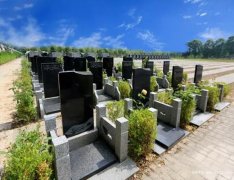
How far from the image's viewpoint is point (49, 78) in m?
7.95

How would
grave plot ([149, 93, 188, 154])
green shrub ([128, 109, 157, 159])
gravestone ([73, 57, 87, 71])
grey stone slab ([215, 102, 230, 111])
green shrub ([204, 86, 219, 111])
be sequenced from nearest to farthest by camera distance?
1. green shrub ([128, 109, 157, 159])
2. grave plot ([149, 93, 188, 154])
3. green shrub ([204, 86, 219, 111])
4. grey stone slab ([215, 102, 230, 111])
5. gravestone ([73, 57, 87, 71])

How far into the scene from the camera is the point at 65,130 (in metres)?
4.36

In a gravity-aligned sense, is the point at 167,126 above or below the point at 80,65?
below

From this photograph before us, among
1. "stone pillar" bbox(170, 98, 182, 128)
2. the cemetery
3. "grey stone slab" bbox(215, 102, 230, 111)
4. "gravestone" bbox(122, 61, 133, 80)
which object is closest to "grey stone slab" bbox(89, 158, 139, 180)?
the cemetery

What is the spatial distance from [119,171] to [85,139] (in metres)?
1.17

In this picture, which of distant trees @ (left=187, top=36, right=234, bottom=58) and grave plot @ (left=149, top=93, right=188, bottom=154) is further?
distant trees @ (left=187, top=36, right=234, bottom=58)

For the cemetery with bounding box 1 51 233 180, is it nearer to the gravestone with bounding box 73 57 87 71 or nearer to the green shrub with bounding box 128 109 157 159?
the green shrub with bounding box 128 109 157 159

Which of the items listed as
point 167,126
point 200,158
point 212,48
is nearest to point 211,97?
point 167,126

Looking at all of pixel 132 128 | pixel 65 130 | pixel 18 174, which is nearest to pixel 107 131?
pixel 132 128

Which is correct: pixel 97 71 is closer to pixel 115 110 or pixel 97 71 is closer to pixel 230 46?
pixel 115 110

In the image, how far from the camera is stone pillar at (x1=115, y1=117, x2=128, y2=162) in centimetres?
351

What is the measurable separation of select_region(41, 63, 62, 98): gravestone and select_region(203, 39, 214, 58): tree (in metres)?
93.3

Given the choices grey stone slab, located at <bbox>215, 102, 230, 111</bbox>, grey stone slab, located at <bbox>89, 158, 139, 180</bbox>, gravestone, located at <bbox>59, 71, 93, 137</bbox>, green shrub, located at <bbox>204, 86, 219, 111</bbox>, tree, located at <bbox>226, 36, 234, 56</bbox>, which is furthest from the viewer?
tree, located at <bbox>226, 36, 234, 56</bbox>

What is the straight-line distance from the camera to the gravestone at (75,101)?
4211mm
